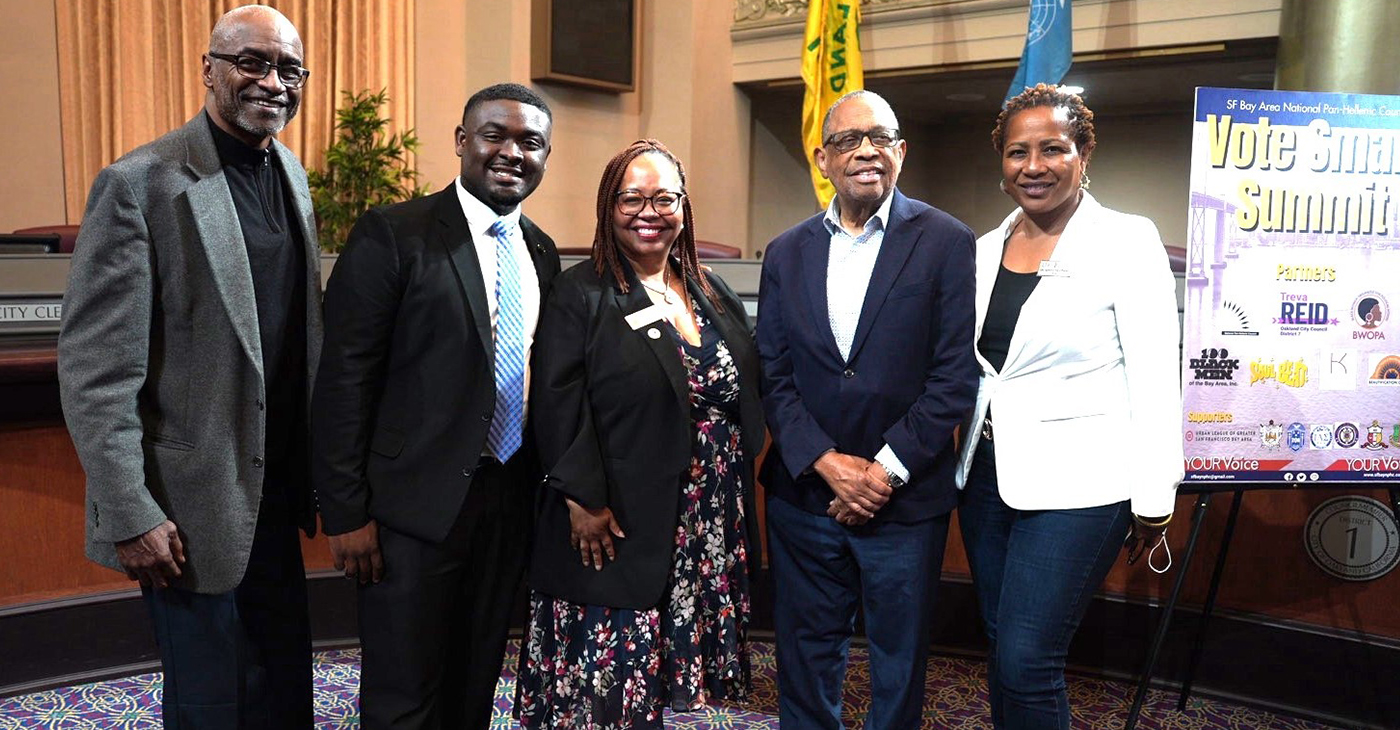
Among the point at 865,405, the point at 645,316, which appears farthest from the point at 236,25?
the point at 865,405

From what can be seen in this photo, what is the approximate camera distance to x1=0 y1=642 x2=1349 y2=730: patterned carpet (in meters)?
2.65

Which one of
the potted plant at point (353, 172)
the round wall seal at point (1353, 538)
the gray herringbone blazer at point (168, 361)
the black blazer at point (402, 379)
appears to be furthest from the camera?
the potted plant at point (353, 172)

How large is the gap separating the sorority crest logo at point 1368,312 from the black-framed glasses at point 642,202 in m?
1.57

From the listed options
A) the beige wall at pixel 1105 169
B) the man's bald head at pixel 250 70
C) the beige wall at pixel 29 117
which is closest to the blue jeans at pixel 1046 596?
the man's bald head at pixel 250 70

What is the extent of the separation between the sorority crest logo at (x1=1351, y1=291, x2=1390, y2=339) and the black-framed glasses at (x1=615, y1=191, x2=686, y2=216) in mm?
1574

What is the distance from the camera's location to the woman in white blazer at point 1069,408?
Answer: 1.87 metres

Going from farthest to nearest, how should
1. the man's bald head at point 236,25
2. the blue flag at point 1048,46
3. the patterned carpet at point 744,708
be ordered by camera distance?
1. the blue flag at point 1048,46
2. the patterned carpet at point 744,708
3. the man's bald head at point 236,25

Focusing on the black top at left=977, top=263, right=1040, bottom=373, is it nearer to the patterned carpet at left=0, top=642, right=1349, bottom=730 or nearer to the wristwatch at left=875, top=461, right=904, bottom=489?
the wristwatch at left=875, top=461, right=904, bottom=489

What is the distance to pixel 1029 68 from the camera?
6453mm

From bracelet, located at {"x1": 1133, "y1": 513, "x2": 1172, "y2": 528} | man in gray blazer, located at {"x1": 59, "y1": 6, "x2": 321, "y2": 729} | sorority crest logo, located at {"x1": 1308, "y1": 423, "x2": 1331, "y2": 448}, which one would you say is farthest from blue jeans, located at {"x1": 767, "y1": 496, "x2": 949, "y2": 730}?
man in gray blazer, located at {"x1": 59, "y1": 6, "x2": 321, "y2": 729}

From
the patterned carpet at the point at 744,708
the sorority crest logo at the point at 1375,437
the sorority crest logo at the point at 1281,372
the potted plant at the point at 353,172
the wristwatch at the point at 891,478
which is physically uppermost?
the potted plant at the point at 353,172

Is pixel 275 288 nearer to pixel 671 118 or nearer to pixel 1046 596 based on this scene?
pixel 1046 596

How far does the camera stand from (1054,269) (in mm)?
1913

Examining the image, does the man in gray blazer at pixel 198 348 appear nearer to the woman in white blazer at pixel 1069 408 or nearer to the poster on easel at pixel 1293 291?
the woman in white blazer at pixel 1069 408
